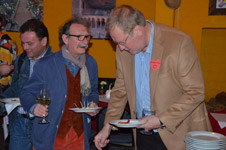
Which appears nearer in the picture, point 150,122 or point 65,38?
point 150,122

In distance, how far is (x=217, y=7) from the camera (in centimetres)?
723

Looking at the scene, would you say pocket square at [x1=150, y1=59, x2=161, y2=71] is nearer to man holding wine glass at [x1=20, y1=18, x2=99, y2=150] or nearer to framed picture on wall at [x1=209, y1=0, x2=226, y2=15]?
man holding wine glass at [x1=20, y1=18, x2=99, y2=150]

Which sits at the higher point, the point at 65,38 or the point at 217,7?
the point at 217,7

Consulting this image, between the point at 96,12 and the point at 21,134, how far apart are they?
484 centimetres

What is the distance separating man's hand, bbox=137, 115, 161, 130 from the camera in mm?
1895

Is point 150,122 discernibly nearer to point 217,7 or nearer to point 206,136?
point 206,136

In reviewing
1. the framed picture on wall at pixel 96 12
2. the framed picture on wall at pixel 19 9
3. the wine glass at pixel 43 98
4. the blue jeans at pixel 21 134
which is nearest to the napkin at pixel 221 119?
the wine glass at pixel 43 98

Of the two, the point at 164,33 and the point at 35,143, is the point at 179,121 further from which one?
the point at 35,143

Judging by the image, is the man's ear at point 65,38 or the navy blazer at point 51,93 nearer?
the navy blazer at point 51,93

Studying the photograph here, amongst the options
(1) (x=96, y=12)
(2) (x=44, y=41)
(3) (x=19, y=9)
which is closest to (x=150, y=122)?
(2) (x=44, y=41)

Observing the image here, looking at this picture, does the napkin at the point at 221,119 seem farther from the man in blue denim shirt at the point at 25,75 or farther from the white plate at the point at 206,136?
the man in blue denim shirt at the point at 25,75

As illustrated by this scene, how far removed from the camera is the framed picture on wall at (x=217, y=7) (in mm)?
7199

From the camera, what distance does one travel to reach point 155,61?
6.73 feet

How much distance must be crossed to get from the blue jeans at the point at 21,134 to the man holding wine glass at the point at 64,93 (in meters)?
0.32
